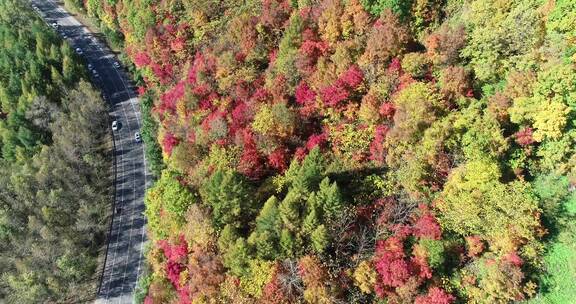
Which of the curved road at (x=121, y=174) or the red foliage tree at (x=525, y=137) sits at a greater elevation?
the red foliage tree at (x=525, y=137)

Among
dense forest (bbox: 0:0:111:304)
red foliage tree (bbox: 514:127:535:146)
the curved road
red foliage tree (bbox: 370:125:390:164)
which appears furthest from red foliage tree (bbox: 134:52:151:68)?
red foliage tree (bbox: 514:127:535:146)

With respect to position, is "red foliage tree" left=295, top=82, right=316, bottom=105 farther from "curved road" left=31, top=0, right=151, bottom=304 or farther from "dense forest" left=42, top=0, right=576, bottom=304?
"curved road" left=31, top=0, right=151, bottom=304

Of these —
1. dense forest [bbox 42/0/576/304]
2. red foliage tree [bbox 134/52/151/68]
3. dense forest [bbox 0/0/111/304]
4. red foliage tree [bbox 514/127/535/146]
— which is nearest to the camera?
dense forest [bbox 42/0/576/304]

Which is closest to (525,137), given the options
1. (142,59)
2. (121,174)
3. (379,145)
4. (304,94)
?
(379,145)

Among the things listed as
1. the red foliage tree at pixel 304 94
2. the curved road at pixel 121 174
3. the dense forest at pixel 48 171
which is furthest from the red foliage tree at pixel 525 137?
the dense forest at pixel 48 171

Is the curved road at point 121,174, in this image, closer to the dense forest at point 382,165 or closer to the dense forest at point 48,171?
the dense forest at point 48,171
